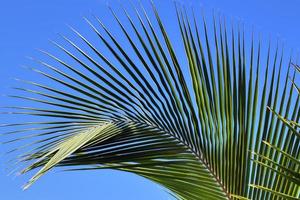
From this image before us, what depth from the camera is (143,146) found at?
2.19m

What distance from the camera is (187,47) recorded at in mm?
2219

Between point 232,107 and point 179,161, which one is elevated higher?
point 232,107

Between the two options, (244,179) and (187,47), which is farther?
(187,47)

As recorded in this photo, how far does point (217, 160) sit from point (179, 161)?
16cm

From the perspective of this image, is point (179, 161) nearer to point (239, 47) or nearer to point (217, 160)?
point (217, 160)

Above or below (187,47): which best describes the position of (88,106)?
below

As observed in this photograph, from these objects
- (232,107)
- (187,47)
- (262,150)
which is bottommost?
(262,150)

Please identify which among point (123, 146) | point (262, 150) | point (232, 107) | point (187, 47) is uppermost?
point (187, 47)

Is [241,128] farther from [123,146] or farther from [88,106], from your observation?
[88,106]

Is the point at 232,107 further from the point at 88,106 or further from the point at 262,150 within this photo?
the point at 88,106

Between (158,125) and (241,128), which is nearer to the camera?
(241,128)

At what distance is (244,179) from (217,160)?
14 centimetres

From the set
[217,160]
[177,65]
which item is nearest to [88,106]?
[177,65]

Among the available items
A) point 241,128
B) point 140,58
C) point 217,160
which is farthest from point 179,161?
point 140,58
